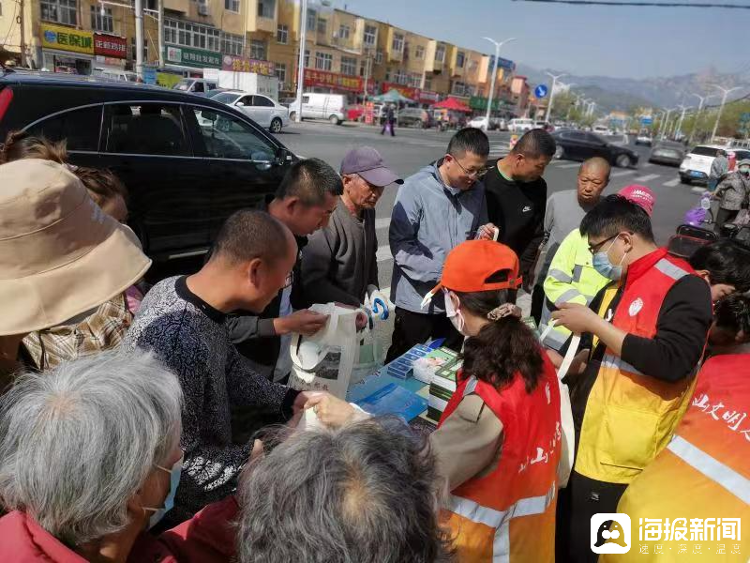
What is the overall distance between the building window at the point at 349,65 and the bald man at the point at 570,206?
5808 centimetres

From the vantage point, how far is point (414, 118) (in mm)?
43625

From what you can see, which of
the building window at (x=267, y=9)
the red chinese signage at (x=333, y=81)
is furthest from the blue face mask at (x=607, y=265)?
the red chinese signage at (x=333, y=81)

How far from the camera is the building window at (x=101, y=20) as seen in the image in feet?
119

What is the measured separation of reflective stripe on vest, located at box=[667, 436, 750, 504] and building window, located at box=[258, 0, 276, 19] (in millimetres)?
53071

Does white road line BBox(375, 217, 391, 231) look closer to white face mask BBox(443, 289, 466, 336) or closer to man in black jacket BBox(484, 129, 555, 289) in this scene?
man in black jacket BBox(484, 129, 555, 289)

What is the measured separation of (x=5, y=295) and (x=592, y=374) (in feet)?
6.89

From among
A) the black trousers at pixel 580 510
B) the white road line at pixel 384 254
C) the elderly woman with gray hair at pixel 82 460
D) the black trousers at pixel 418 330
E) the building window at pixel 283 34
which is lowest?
the white road line at pixel 384 254

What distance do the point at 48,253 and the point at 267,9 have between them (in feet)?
176

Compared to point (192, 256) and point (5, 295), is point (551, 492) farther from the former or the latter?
point (192, 256)

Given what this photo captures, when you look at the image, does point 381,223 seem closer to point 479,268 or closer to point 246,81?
point 479,268

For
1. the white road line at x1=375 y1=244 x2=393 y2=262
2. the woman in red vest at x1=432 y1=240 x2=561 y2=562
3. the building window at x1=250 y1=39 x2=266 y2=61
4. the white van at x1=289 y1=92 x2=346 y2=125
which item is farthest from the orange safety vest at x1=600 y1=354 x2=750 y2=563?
the building window at x1=250 y1=39 x2=266 y2=61

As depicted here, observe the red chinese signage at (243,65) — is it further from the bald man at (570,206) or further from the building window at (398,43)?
the bald man at (570,206)

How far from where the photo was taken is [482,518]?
1507 millimetres

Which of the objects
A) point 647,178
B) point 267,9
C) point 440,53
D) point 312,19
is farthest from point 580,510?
point 440,53
